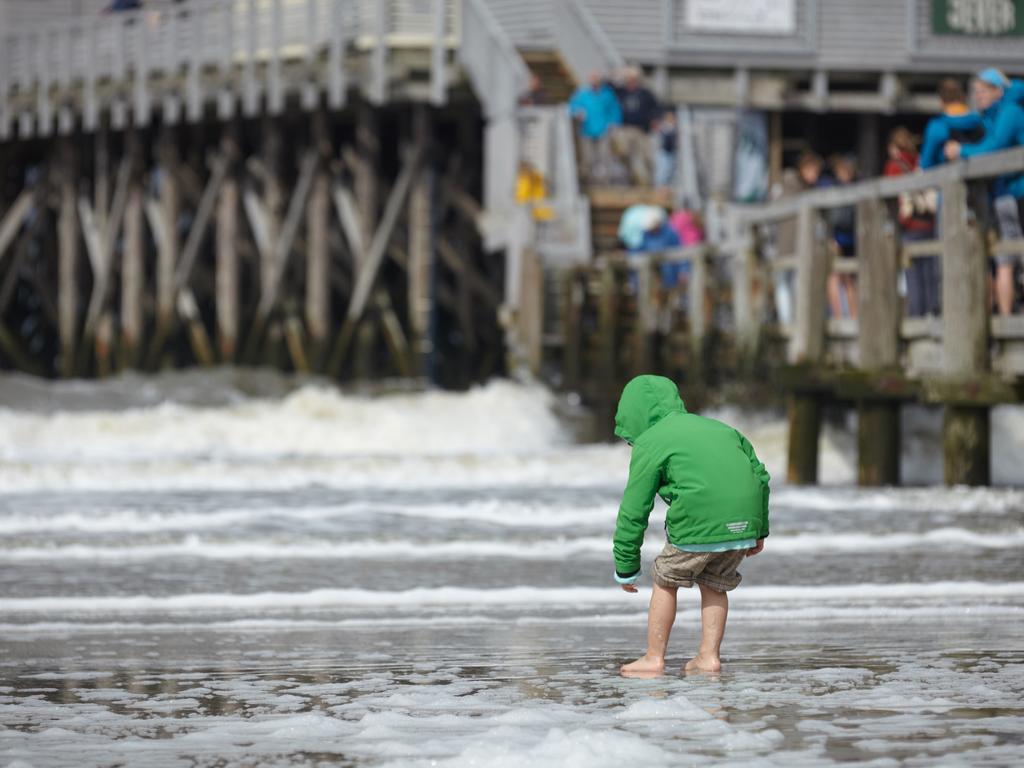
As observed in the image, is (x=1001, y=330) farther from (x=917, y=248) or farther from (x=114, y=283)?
(x=114, y=283)

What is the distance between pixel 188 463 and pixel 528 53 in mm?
11429

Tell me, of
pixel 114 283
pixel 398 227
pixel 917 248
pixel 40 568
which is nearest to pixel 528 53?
pixel 398 227

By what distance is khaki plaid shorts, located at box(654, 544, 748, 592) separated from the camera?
19.1 feet

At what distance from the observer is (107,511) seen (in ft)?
39.2

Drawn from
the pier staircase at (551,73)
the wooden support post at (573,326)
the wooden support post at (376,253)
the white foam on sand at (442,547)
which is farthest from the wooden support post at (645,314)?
the white foam on sand at (442,547)

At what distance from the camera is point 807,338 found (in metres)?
13.2

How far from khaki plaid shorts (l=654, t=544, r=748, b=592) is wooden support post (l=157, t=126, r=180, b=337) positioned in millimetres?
23621

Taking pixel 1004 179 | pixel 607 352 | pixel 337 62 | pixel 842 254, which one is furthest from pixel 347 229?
pixel 1004 179

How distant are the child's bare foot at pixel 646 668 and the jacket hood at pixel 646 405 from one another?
0.63m

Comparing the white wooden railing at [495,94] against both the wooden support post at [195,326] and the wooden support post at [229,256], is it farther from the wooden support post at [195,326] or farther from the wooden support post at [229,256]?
the wooden support post at [195,326]

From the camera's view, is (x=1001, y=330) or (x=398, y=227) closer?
(x=1001, y=330)

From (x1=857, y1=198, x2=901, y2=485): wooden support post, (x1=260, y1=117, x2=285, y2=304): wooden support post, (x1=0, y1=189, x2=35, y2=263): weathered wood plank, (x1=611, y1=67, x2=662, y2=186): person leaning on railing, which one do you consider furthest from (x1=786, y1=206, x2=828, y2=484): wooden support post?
(x1=0, y1=189, x2=35, y2=263): weathered wood plank

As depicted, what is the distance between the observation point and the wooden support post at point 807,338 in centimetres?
1314

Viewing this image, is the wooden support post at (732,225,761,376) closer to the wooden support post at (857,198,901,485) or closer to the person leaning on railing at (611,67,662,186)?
the wooden support post at (857,198,901,485)
